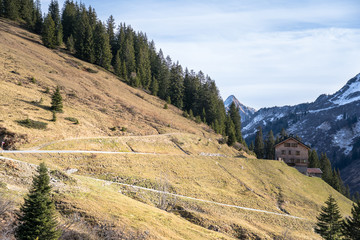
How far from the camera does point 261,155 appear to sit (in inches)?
4801

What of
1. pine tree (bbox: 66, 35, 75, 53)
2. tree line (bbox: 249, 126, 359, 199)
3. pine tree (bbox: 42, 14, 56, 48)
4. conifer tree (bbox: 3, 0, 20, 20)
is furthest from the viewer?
conifer tree (bbox: 3, 0, 20, 20)

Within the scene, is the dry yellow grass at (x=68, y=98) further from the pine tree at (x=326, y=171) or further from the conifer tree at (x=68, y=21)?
the pine tree at (x=326, y=171)

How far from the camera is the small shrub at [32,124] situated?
42.3 metres

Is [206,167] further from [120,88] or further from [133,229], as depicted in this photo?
[120,88]

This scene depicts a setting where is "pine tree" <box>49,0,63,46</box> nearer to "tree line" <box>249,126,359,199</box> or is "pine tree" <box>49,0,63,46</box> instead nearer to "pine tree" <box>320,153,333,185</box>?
"tree line" <box>249,126,359,199</box>

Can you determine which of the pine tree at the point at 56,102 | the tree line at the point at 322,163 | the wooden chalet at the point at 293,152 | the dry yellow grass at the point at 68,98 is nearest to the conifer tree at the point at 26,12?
the dry yellow grass at the point at 68,98

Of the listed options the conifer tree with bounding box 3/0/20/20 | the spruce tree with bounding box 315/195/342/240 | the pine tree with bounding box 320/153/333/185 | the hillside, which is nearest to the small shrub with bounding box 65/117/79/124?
the hillside

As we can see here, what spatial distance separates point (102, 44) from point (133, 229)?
96.9 metres

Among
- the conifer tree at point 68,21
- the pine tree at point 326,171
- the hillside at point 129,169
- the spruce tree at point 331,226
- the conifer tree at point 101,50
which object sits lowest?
the pine tree at point 326,171

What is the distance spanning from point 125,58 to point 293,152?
75089 mm

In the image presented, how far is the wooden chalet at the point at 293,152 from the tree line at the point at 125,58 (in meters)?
17.8

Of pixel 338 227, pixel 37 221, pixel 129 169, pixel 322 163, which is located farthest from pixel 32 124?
pixel 322 163

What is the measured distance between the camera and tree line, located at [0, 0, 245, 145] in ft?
334

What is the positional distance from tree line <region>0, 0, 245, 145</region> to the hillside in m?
13.3
